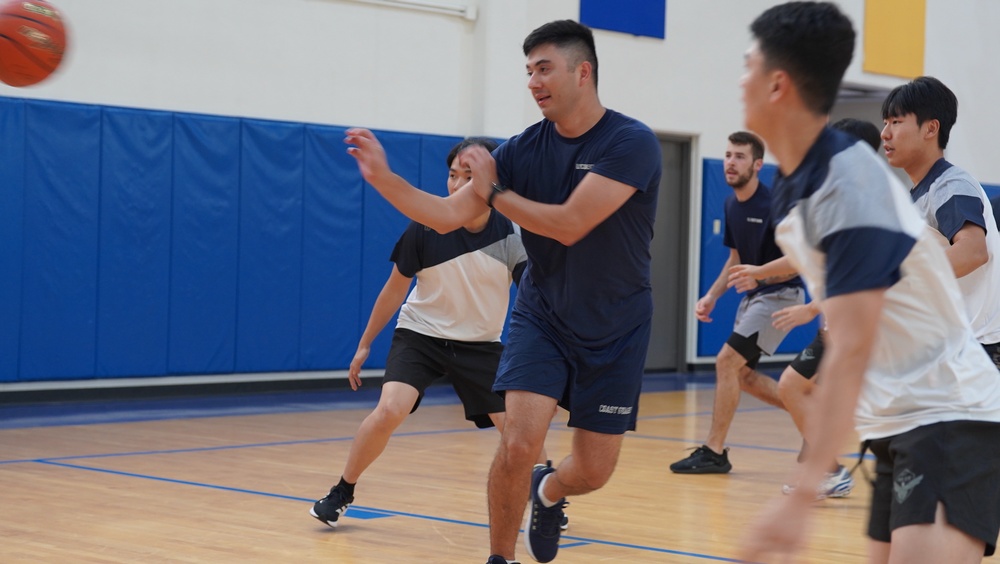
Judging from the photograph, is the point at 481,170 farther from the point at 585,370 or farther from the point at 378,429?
the point at 378,429

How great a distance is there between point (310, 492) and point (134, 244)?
508 centimetres

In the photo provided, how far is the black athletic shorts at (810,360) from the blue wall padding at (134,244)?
6.42 metres

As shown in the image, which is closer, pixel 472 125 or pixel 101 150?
pixel 101 150

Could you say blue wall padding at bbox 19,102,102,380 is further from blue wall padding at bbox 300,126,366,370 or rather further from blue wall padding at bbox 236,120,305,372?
blue wall padding at bbox 300,126,366,370

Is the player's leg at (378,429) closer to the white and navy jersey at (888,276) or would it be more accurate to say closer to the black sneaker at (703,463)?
the black sneaker at (703,463)

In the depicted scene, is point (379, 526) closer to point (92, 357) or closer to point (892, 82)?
point (92, 357)

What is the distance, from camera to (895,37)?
17234 mm

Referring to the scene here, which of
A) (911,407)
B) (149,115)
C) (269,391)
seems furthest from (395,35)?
(911,407)

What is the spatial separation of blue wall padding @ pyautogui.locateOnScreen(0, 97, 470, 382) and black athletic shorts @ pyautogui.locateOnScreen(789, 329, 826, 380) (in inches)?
251

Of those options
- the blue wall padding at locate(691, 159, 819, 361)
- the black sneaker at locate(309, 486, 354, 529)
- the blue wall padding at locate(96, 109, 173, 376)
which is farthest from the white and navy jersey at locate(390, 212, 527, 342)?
the blue wall padding at locate(691, 159, 819, 361)

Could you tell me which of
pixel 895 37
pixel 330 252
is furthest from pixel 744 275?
pixel 895 37

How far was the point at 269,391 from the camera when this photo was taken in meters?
12.3

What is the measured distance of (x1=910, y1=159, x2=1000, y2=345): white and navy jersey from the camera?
4.19m

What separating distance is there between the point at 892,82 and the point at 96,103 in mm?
10901
